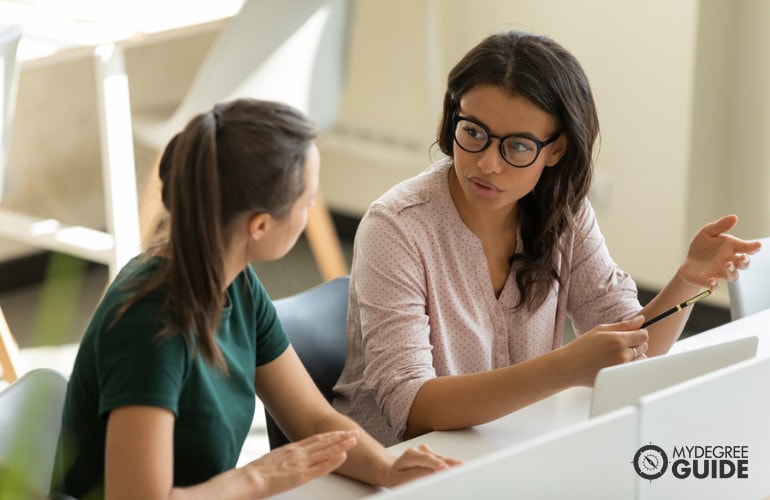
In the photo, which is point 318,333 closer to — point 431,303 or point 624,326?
point 431,303

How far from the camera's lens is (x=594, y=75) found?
3.31 m

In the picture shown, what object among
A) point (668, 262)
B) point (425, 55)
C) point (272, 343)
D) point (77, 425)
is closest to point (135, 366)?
point (77, 425)

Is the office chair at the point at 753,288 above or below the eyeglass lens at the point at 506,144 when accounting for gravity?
below

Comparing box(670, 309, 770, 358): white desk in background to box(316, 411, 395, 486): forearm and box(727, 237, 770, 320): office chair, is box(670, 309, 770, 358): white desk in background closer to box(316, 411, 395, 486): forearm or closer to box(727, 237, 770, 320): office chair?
box(727, 237, 770, 320): office chair

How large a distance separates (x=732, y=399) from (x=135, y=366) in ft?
2.12

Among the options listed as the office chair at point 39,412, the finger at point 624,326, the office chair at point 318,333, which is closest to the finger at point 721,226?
the finger at point 624,326

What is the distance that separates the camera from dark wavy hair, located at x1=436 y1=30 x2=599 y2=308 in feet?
5.21

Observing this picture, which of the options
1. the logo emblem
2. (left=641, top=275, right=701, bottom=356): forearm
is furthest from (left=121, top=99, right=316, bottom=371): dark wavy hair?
(left=641, top=275, right=701, bottom=356): forearm

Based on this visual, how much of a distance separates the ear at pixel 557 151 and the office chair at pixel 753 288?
17.3 inches

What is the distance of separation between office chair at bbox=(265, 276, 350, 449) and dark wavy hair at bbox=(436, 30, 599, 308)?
11.6 inches

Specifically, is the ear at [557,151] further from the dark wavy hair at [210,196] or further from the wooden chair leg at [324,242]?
the wooden chair leg at [324,242]

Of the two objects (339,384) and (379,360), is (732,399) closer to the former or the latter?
(379,360)

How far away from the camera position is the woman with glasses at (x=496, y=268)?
1.52m

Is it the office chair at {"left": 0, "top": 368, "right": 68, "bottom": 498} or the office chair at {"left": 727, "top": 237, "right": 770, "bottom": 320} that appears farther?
the office chair at {"left": 727, "top": 237, "right": 770, "bottom": 320}
